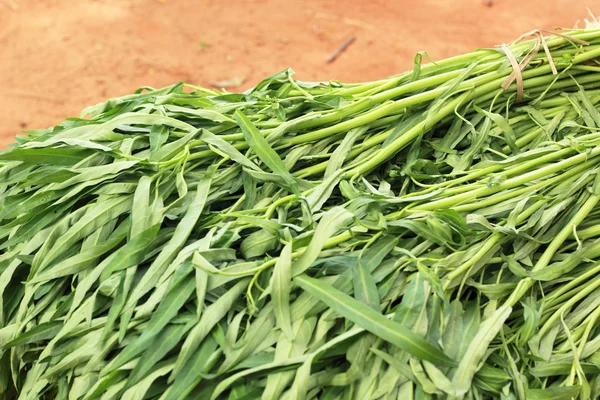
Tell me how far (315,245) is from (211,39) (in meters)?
3.25

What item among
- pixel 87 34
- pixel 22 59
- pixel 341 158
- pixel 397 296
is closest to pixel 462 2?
pixel 87 34

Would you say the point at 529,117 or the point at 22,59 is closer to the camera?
the point at 529,117

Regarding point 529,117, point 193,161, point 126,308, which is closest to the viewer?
point 126,308

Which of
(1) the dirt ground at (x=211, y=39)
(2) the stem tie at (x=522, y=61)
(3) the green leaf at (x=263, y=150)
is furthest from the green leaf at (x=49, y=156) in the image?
(1) the dirt ground at (x=211, y=39)

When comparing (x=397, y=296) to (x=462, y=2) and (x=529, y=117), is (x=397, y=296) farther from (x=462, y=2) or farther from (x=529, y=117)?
(x=462, y=2)

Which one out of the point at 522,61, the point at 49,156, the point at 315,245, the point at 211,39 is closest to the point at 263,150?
the point at 315,245

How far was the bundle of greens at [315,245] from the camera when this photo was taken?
954 millimetres

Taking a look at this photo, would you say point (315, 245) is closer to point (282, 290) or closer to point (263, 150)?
point (282, 290)

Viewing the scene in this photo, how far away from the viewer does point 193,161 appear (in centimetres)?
125

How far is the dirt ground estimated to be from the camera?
3.53 meters

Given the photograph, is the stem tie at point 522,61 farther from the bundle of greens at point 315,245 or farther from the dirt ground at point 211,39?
the dirt ground at point 211,39

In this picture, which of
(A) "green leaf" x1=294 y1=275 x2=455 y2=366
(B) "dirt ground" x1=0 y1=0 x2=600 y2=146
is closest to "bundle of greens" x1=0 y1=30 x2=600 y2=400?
(A) "green leaf" x1=294 y1=275 x2=455 y2=366

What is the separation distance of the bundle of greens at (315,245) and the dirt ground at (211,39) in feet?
7.63

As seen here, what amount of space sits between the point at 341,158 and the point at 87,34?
3.19m
